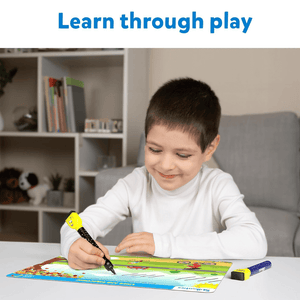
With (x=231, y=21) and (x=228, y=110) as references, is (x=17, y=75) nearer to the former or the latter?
(x=228, y=110)

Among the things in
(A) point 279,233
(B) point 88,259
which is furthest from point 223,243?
(A) point 279,233

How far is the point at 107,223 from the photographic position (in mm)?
956

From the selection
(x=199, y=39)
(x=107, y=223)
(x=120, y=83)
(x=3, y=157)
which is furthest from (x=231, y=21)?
(x=3, y=157)

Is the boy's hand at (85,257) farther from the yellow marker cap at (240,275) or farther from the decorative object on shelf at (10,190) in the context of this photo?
the decorative object on shelf at (10,190)

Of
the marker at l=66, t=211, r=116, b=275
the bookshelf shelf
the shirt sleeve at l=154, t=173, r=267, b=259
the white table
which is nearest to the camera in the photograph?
the white table

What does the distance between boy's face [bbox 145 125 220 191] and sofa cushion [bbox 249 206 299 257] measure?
0.79 meters

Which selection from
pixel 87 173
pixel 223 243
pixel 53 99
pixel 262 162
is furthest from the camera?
pixel 53 99

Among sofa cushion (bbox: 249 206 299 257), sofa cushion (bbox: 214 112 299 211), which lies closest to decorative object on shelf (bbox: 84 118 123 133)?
sofa cushion (bbox: 214 112 299 211)

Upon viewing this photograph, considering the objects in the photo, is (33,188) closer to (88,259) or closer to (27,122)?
(27,122)

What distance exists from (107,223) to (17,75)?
216 centimetres

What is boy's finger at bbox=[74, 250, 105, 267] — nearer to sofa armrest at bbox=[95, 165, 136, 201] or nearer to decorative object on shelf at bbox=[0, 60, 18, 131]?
sofa armrest at bbox=[95, 165, 136, 201]

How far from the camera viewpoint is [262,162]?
1.91 meters

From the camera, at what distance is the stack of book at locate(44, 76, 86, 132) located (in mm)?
2268

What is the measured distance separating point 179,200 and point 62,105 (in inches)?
57.4
